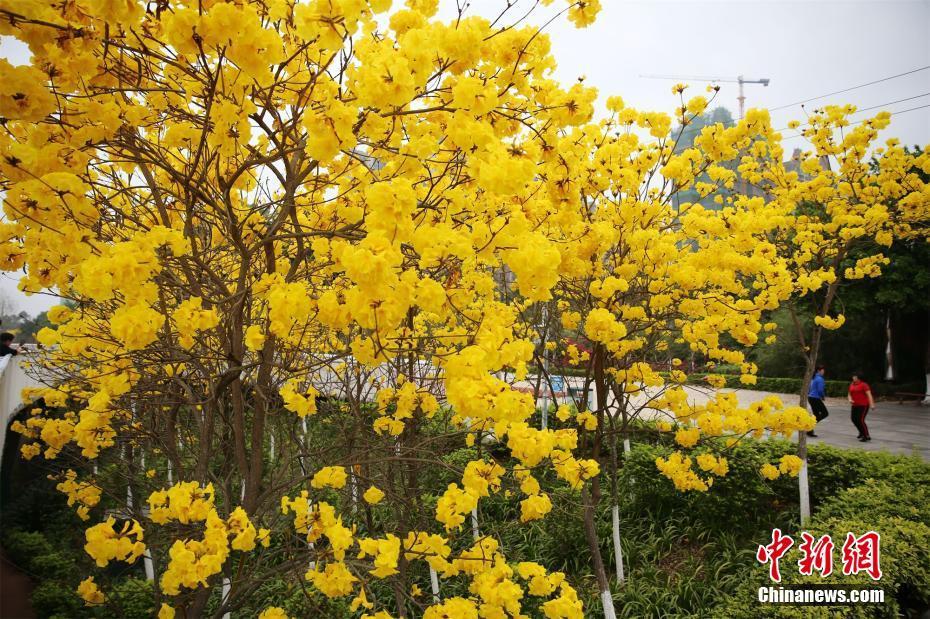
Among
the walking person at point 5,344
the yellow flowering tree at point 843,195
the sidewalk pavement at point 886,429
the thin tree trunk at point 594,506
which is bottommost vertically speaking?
the sidewalk pavement at point 886,429

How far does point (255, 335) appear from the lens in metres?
2.05

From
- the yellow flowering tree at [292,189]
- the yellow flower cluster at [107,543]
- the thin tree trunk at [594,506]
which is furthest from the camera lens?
the thin tree trunk at [594,506]

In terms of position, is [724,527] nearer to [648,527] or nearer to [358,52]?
[648,527]

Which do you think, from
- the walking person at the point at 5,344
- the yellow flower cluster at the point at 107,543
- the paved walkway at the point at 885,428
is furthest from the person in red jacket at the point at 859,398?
the walking person at the point at 5,344

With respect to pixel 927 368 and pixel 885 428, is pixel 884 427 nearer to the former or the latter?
pixel 885 428

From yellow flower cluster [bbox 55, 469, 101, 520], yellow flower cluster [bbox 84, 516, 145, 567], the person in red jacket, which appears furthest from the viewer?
the person in red jacket

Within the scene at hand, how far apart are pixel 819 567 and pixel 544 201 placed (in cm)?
376

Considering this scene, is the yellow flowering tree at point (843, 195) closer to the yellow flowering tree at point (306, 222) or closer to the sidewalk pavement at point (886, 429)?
the yellow flowering tree at point (306, 222)

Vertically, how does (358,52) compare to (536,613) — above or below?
above

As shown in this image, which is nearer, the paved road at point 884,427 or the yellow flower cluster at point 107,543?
the yellow flower cluster at point 107,543

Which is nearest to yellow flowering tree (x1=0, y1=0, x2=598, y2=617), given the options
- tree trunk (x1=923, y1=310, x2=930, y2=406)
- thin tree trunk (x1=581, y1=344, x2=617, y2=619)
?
thin tree trunk (x1=581, y1=344, x2=617, y2=619)

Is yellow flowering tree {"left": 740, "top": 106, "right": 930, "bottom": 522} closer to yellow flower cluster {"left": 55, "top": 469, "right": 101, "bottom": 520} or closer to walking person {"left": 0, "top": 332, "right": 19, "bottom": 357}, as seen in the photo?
yellow flower cluster {"left": 55, "top": 469, "right": 101, "bottom": 520}

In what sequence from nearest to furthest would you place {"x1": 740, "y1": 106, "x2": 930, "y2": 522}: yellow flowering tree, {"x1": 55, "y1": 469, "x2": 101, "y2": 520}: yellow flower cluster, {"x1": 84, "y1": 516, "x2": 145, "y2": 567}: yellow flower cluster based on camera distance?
1. {"x1": 84, "y1": 516, "x2": 145, "y2": 567}: yellow flower cluster
2. {"x1": 55, "y1": 469, "x2": 101, "y2": 520}: yellow flower cluster
3. {"x1": 740, "y1": 106, "x2": 930, "y2": 522}: yellow flowering tree

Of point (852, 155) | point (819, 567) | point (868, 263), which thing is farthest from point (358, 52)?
point (868, 263)
